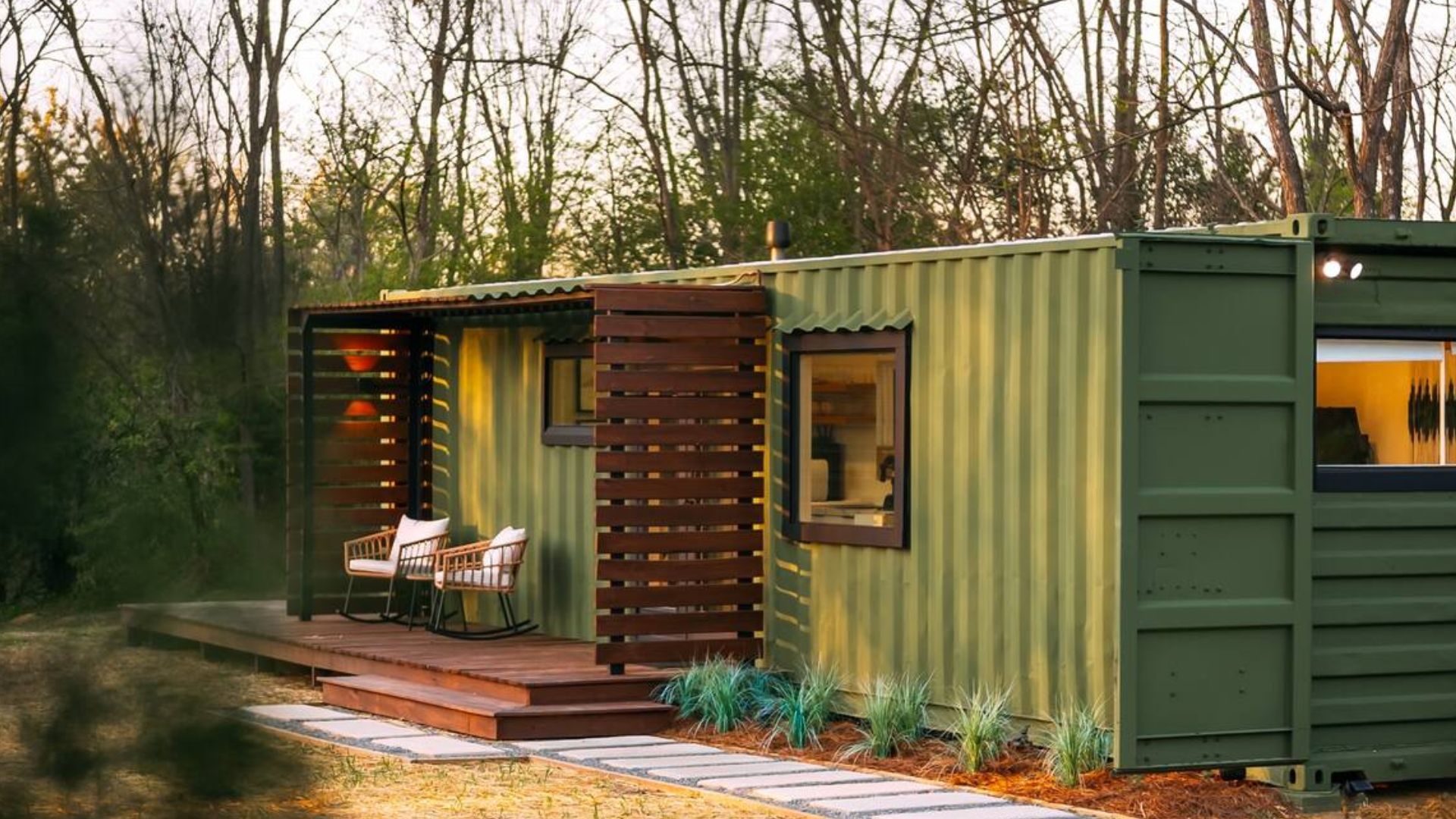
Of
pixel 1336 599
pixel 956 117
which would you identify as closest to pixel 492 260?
pixel 956 117

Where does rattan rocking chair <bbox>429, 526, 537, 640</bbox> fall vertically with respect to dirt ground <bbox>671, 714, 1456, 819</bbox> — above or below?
above

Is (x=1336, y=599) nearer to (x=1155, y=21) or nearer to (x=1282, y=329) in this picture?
(x=1282, y=329)

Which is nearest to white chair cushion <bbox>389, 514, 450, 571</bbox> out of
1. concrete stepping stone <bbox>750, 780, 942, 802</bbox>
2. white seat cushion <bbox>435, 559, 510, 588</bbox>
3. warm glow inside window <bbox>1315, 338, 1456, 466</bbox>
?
white seat cushion <bbox>435, 559, 510, 588</bbox>

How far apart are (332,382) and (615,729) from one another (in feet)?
14.9

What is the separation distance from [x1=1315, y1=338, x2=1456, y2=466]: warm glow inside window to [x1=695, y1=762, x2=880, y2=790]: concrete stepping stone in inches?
92.4

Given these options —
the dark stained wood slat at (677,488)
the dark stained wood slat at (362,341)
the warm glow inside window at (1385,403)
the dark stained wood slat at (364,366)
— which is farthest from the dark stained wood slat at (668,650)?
the dark stained wood slat at (362,341)

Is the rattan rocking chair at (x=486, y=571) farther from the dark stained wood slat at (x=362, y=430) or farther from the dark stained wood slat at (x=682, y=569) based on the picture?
the dark stained wood slat at (x=682, y=569)

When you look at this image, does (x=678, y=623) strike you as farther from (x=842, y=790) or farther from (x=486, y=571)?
(x=842, y=790)

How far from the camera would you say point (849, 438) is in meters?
10.2

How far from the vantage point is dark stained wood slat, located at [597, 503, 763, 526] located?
10273 millimetres

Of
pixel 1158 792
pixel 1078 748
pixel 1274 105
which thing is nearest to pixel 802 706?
pixel 1078 748

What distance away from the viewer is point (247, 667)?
249 centimetres

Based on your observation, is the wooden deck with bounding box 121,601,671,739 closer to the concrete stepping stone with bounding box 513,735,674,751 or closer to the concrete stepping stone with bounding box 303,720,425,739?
the concrete stepping stone with bounding box 513,735,674,751

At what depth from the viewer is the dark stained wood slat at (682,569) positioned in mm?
10227
